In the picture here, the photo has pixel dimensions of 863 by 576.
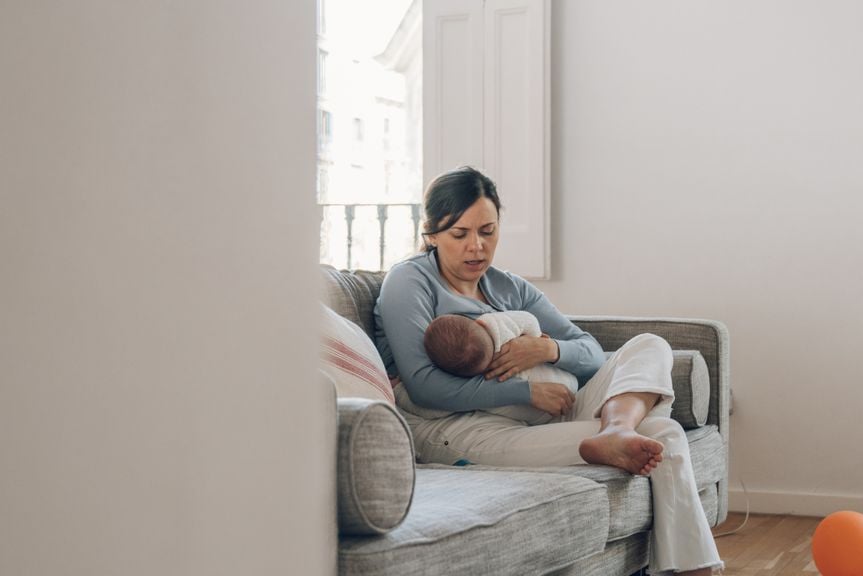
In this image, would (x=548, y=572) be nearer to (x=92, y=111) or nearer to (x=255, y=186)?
(x=255, y=186)

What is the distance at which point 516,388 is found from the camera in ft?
8.29

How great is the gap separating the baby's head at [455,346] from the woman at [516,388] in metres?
0.03

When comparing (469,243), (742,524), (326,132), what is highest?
(326,132)

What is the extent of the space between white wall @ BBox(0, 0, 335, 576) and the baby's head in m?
1.44

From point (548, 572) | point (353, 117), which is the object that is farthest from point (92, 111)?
point (353, 117)

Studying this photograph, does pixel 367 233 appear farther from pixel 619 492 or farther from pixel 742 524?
pixel 619 492

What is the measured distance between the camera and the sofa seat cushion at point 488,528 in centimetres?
144

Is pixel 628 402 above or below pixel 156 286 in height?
below

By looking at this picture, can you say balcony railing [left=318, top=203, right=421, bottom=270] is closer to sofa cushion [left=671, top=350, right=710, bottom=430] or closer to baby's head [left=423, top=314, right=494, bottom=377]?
sofa cushion [left=671, top=350, right=710, bottom=430]

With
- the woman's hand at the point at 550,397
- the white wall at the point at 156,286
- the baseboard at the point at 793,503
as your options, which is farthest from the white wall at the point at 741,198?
the white wall at the point at 156,286

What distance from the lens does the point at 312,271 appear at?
3.14ft

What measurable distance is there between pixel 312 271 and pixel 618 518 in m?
1.36

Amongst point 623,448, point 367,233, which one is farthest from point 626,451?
point 367,233

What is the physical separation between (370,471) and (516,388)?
1.12 m
